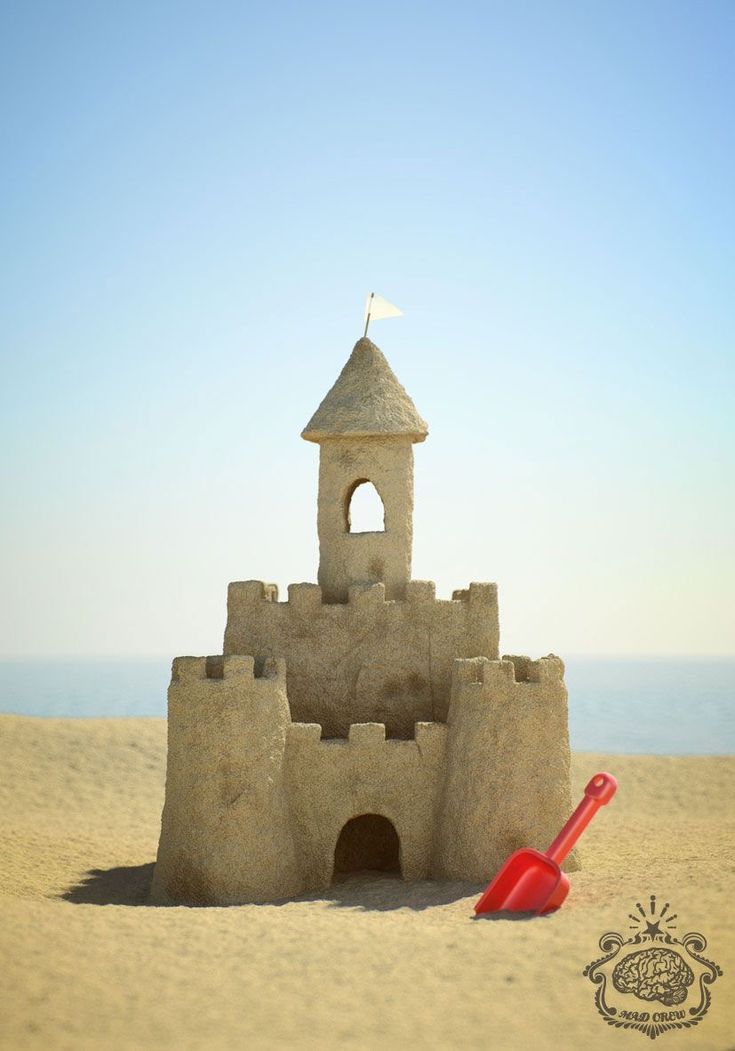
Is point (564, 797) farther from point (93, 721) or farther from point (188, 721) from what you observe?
point (93, 721)

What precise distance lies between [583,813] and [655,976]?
2.67 metres

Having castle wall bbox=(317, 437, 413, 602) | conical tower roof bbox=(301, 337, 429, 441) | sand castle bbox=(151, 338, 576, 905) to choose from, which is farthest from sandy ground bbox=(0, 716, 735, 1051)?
conical tower roof bbox=(301, 337, 429, 441)

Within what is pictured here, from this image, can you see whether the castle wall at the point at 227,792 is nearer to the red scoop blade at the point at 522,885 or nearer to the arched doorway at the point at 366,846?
the arched doorway at the point at 366,846

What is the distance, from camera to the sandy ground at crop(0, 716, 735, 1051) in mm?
10383

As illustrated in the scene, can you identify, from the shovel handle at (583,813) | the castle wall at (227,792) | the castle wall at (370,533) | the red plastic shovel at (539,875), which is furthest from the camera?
the castle wall at (370,533)

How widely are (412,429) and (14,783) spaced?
1306 centimetres

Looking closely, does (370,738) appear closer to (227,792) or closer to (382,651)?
(382,651)

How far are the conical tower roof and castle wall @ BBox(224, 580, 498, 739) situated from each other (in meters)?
2.51

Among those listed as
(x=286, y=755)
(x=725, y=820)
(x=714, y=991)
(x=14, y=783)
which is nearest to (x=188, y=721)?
(x=286, y=755)

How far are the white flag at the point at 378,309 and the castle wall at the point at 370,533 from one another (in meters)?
2.39

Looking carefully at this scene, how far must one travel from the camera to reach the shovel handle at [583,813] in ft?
45.0

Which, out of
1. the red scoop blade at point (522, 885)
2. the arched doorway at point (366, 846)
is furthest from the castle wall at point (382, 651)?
the red scoop blade at point (522, 885)

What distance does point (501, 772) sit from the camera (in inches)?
621

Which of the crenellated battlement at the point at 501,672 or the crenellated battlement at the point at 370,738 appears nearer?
the crenellated battlement at the point at 501,672
